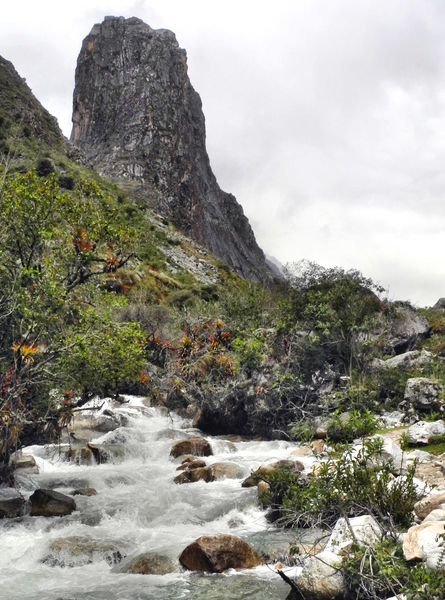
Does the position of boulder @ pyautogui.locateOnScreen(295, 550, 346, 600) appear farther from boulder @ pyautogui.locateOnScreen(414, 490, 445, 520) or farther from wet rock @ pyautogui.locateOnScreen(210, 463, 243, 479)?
wet rock @ pyautogui.locateOnScreen(210, 463, 243, 479)

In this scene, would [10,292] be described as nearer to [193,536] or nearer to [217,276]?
[193,536]

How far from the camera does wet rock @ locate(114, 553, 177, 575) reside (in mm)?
9060

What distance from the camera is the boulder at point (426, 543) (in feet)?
18.6

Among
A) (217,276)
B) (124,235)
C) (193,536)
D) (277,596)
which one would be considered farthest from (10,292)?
(217,276)

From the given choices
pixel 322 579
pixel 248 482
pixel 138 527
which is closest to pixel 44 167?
pixel 248 482

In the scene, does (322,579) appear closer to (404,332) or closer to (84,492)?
(84,492)

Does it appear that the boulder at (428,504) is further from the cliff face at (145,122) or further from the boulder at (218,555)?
the cliff face at (145,122)

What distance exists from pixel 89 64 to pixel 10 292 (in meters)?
98.2

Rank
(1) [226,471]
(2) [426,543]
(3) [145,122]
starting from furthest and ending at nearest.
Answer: (3) [145,122] < (1) [226,471] < (2) [426,543]

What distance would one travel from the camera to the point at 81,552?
32.0 ft

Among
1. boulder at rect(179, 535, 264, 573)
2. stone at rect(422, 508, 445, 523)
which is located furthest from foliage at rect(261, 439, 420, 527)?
boulder at rect(179, 535, 264, 573)

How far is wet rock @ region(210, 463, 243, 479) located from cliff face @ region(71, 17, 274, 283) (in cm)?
6524

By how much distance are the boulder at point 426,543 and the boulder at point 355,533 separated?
1.57 feet

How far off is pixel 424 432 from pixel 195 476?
7025mm
